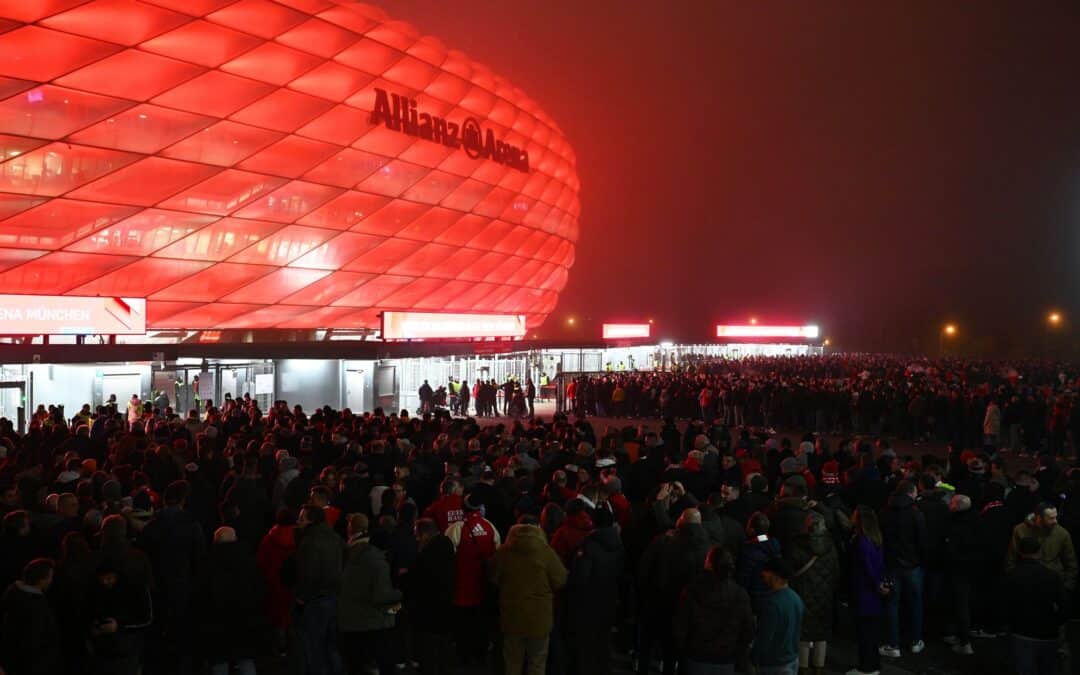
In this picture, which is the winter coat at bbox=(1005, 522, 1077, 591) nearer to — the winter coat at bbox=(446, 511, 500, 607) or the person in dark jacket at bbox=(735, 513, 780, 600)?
the person in dark jacket at bbox=(735, 513, 780, 600)

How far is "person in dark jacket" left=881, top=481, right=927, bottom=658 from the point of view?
818 centimetres

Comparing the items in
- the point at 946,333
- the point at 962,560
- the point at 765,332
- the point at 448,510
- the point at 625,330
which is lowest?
the point at 962,560

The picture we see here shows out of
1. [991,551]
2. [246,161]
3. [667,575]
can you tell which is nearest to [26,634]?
[667,575]

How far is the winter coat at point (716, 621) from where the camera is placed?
5.72m

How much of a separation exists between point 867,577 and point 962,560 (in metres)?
1.70

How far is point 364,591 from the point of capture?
6762 mm

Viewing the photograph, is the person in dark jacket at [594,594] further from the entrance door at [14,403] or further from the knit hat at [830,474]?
the entrance door at [14,403]

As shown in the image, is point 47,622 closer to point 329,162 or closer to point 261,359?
point 261,359

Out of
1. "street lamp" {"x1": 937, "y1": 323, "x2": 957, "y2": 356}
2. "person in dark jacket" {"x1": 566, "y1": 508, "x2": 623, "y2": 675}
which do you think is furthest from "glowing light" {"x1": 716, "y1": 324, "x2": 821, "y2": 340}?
"person in dark jacket" {"x1": 566, "y1": 508, "x2": 623, "y2": 675}

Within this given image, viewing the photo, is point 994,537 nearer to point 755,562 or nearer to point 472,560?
point 755,562

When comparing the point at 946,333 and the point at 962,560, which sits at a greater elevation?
the point at 946,333

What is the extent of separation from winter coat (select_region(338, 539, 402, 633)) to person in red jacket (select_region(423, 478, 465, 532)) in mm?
1239

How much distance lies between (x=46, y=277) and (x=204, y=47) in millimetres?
8583

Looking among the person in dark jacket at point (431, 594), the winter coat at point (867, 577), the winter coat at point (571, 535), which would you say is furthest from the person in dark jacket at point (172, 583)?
the winter coat at point (867, 577)
